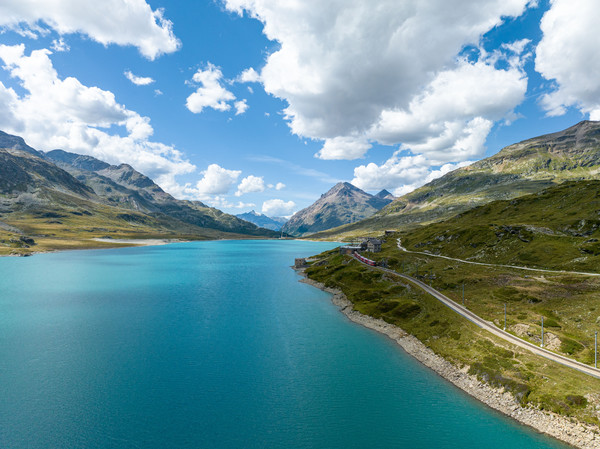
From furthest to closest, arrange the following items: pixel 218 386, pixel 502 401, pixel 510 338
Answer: pixel 510 338 → pixel 218 386 → pixel 502 401

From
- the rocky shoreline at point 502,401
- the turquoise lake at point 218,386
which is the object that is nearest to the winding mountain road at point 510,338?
the rocky shoreline at point 502,401

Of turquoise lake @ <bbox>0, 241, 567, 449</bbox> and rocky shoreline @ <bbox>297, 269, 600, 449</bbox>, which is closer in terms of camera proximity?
rocky shoreline @ <bbox>297, 269, 600, 449</bbox>

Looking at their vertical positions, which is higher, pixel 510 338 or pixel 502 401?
pixel 510 338

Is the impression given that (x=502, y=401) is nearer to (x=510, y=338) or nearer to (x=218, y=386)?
(x=510, y=338)

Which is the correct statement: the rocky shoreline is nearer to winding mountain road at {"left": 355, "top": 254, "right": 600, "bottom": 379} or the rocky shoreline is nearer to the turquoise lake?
the turquoise lake

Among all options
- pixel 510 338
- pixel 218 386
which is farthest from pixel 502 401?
pixel 218 386

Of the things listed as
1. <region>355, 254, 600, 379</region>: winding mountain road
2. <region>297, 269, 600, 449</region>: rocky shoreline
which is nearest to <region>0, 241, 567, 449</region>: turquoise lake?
<region>297, 269, 600, 449</region>: rocky shoreline
